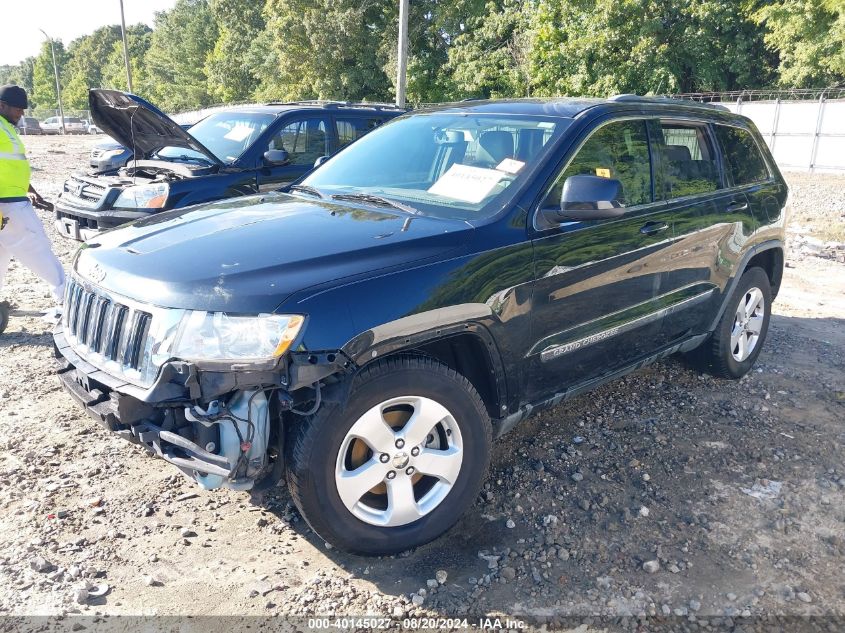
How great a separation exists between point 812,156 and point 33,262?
72.1ft

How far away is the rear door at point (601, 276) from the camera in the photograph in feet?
10.6

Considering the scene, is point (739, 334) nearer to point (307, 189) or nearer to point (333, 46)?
point (307, 189)

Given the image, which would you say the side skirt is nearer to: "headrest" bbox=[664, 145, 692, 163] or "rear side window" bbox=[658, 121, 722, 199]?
"rear side window" bbox=[658, 121, 722, 199]

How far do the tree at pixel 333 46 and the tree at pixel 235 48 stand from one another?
9.51 metres

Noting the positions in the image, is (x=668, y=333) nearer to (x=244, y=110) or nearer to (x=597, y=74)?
(x=244, y=110)

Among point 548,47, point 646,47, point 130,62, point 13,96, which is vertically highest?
point 130,62

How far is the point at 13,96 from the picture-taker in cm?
550

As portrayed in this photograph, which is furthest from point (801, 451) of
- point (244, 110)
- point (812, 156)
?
point (812, 156)

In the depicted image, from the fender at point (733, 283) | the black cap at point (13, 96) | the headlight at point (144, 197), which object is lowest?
the fender at point (733, 283)

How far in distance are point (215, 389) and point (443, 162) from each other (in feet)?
6.20

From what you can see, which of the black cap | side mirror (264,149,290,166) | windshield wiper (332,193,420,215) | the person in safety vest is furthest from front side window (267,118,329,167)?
windshield wiper (332,193,420,215)

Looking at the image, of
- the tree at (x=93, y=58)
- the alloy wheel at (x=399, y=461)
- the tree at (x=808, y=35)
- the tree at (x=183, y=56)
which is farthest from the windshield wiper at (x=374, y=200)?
the tree at (x=93, y=58)

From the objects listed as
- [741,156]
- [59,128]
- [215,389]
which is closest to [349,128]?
[741,156]

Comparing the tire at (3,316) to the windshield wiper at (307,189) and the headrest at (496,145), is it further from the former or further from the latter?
the headrest at (496,145)
